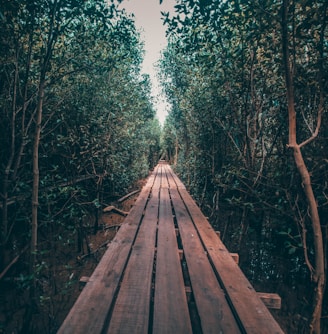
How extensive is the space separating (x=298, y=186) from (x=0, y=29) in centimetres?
632

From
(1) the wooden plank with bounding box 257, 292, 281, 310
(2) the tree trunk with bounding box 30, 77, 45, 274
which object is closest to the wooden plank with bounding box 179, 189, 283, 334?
(1) the wooden plank with bounding box 257, 292, 281, 310

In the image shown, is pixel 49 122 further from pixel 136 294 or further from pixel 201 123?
pixel 201 123

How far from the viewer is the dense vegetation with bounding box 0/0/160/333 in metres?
3.77

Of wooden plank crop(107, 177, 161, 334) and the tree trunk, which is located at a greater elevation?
the tree trunk

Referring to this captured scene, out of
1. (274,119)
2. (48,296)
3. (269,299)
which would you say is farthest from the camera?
(274,119)

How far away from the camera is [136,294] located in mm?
2199

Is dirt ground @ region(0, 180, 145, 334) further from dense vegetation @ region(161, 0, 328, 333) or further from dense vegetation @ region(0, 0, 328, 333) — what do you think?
dense vegetation @ region(161, 0, 328, 333)

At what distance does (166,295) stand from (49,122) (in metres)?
5.81

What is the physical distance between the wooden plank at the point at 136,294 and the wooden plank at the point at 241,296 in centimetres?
84

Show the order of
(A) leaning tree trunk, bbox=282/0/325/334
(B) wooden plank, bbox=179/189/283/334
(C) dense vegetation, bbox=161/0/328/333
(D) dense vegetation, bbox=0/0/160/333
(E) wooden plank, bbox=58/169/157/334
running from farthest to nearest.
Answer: (D) dense vegetation, bbox=0/0/160/333 < (C) dense vegetation, bbox=161/0/328/333 < (A) leaning tree trunk, bbox=282/0/325/334 < (B) wooden plank, bbox=179/189/283/334 < (E) wooden plank, bbox=58/169/157/334

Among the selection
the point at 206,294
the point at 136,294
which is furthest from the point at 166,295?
the point at 206,294

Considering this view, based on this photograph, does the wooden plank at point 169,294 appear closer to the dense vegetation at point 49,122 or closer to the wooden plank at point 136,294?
the wooden plank at point 136,294

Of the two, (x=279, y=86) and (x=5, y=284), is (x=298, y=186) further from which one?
(x=5, y=284)

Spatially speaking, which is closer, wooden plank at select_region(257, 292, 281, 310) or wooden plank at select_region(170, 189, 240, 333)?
wooden plank at select_region(170, 189, 240, 333)
